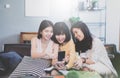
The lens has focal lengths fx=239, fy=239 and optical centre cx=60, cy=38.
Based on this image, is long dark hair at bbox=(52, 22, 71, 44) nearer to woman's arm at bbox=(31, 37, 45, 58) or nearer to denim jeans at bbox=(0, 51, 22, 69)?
woman's arm at bbox=(31, 37, 45, 58)

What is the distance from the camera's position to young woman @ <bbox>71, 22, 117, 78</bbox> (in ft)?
4.93

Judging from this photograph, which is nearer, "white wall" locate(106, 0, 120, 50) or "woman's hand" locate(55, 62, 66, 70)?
"woman's hand" locate(55, 62, 66, 70)

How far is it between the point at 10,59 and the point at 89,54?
1.66 feet

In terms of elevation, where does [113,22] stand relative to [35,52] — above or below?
above

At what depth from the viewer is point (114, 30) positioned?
2.07 meters

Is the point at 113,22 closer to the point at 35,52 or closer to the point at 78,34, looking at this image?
the point at 78,34

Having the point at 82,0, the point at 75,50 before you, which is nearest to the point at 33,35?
the point at 75,50

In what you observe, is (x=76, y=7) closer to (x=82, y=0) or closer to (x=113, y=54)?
(x=82, y=0)

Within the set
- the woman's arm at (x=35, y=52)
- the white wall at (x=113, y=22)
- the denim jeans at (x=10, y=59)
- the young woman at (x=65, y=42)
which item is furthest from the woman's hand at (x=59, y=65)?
the white wall at (x=113, y=22)

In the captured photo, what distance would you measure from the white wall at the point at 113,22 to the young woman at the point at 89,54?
38cm

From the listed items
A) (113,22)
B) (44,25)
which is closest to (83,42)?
(44,25)

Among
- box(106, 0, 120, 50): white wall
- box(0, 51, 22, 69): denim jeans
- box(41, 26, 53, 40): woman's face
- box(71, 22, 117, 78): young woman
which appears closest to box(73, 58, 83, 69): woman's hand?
box(71, 22, 117, 78): young woman

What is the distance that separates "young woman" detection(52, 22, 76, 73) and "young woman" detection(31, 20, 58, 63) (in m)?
0.03

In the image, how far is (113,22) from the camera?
2150 millimetres
